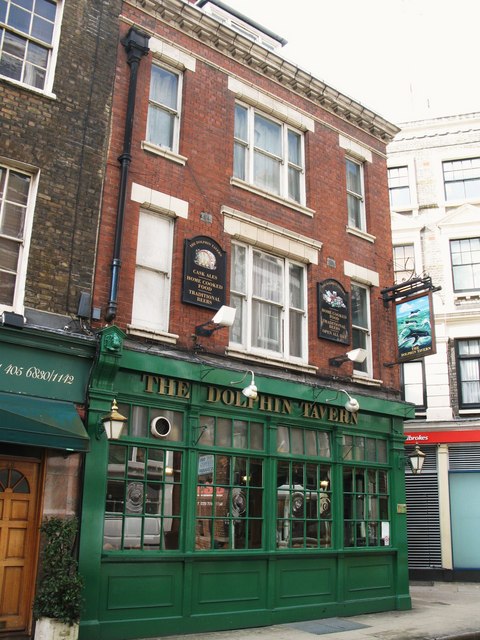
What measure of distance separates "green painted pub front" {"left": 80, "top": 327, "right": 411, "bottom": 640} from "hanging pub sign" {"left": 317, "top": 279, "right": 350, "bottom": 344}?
1.31 meters

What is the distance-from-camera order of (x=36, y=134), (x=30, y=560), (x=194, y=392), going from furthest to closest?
1. (x=194, y=392)
2. (x=36, y=134)
3. (x=30, y=560)

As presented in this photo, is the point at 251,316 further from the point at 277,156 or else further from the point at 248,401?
the point at 277,156

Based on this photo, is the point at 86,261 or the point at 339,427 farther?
the point at 339,427

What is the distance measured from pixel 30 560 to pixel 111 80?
789 cm

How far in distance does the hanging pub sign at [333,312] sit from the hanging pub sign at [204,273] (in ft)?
8.52

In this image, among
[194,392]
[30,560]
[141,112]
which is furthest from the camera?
[141,112]

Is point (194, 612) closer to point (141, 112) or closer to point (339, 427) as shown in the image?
point (339, 427)

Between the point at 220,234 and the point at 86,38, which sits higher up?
the point at 86,38

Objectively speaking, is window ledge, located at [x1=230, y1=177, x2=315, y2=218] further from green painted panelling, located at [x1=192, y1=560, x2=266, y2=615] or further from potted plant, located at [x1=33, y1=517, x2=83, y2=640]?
potted plant, located at [x1=33, y1=517, x2=83, y2=640]

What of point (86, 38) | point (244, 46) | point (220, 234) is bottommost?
point (220, 234)

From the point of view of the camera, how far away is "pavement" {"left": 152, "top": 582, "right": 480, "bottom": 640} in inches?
408

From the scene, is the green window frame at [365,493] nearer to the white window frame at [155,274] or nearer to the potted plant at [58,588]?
the white window frame at [155,274]

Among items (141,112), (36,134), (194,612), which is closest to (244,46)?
(141,112)

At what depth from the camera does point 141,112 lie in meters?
11.8
